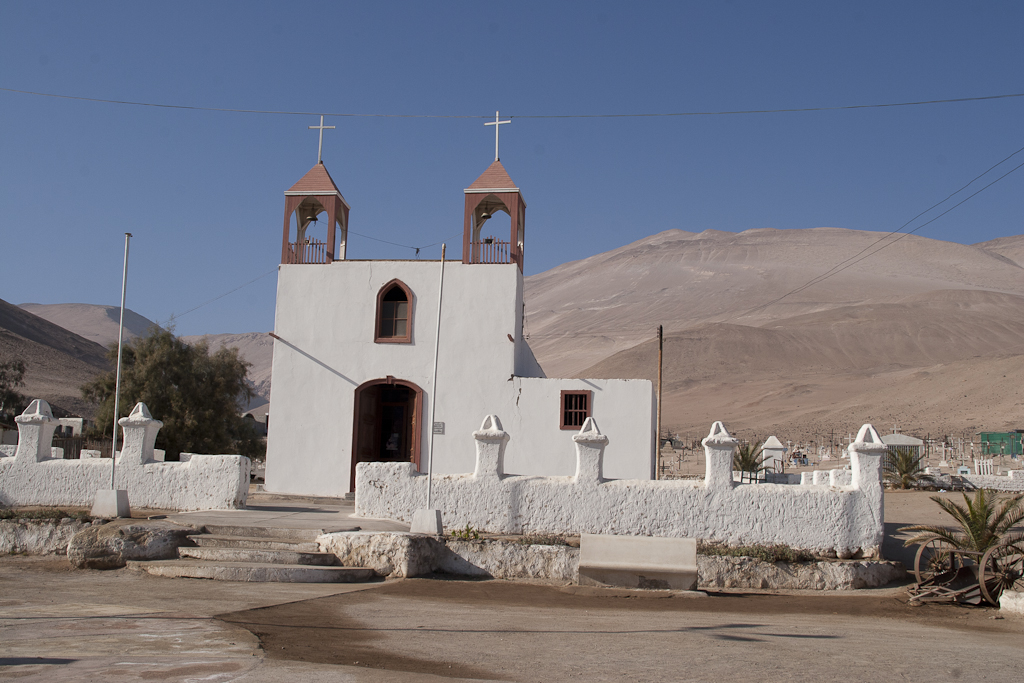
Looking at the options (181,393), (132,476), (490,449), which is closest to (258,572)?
(490,449)

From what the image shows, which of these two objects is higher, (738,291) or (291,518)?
(738,291)

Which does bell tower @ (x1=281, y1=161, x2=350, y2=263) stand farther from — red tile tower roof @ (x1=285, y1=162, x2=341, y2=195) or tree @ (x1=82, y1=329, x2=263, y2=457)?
tree @ (x1=82, y1=329, x2=263, y2=457)

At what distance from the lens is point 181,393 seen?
3247 centimetres

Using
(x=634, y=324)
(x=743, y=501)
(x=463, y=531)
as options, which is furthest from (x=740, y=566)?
(x=634, y=324)

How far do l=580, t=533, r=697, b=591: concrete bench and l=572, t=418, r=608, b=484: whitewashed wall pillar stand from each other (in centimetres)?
134

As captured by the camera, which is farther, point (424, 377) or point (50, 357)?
point (50, 357)

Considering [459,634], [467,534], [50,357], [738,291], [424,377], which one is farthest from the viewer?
[738,291]

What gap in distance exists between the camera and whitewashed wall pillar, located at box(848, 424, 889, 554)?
12328 millimetres

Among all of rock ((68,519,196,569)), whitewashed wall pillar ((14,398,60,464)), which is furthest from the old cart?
whitewashed wall pillar ((14,398,60,464))

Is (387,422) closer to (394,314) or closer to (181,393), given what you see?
(394,314)

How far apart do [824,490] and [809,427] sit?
5775 cm

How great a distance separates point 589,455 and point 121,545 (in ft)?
23.5

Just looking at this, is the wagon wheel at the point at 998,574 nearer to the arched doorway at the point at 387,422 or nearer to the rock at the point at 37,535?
the arched doorway at the point at 387,422

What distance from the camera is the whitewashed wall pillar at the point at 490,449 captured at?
13336mm
